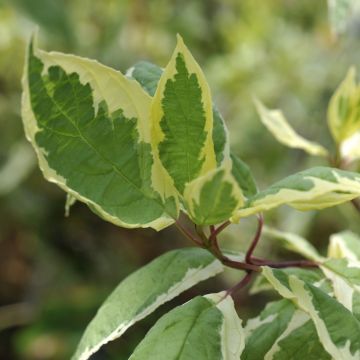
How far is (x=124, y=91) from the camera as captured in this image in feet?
1.82

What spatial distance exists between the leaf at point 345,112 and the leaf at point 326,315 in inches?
10.7

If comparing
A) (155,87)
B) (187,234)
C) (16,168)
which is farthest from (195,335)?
(16,168)

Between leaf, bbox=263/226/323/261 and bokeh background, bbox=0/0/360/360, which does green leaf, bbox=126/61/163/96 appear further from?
bokeh background, bbox=0/0/360/360

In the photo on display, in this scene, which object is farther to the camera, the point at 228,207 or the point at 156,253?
the point at 156,253

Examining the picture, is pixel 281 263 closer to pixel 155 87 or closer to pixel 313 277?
pixel 313 277

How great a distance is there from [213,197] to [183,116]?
0.07 m

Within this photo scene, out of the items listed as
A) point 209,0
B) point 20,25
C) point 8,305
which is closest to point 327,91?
point 209,0

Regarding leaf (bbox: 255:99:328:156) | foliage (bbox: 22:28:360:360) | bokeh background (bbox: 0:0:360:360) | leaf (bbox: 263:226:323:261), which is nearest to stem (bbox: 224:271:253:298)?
foliage (bbox: 22:28:360:360)

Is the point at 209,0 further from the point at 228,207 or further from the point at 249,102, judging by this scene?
the point at 228,207

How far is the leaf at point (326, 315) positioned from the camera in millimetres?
542

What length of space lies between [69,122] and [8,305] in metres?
2.09

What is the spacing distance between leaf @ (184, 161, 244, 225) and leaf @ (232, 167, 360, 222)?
0.02 m

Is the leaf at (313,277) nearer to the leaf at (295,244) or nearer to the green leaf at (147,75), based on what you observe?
the leaf at (295,244)

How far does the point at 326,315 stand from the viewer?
562 mm
